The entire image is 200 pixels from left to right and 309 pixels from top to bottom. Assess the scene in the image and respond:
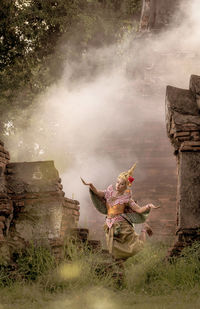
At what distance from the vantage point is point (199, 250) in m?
5.25

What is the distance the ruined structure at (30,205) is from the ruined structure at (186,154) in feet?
5.39

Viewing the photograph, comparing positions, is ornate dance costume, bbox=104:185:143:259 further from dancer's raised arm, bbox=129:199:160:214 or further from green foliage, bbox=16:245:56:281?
green foliage, bbox=16:245:56:281

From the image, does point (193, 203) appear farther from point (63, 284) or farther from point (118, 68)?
point (118, 68)

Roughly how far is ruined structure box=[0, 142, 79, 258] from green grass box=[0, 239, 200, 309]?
0.81 ft

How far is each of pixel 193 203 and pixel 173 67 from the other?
307 inches

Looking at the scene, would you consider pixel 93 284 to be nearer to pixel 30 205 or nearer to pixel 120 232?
pixel 120 232

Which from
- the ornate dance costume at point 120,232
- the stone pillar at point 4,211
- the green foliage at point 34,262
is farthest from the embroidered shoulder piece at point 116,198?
the stone pillar at point 4,211

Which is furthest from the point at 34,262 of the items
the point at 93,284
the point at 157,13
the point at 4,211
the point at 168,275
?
the point at 157,13

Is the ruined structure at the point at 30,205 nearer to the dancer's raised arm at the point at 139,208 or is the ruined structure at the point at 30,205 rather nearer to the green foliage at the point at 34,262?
the green foliage at the point at 34,262

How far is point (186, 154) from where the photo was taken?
5.74 meters

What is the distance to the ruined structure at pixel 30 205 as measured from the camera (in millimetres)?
5949

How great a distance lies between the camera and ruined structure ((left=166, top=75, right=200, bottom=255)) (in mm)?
5457

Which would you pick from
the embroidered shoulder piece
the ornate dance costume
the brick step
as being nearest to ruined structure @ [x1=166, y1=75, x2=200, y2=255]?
the ornate dance costume

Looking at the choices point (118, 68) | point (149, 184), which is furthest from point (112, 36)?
point (149, 184)
